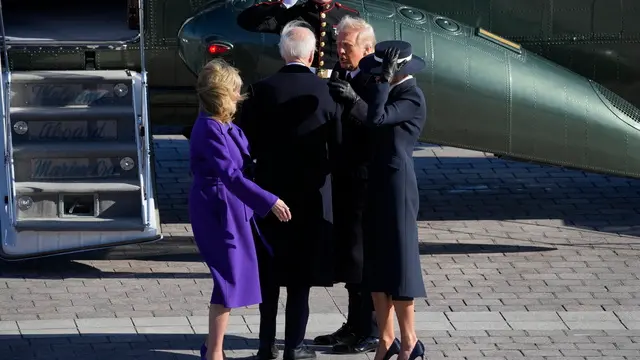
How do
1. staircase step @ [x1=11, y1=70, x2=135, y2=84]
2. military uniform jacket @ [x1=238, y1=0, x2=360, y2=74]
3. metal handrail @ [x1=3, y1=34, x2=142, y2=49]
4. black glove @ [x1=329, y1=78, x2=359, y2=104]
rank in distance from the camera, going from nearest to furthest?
black glove @ [x1=329, y1=78, x2=359, y2=104] → military uniform jacket @ [x1=238, y1=0, x2=360, y2=74] → staircase step @ [x1=11, y1=70, x2=135, y2=84] → metal handrail @ [x1=3, y1=34, x2=142, y2=49]

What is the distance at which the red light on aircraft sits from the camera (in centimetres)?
1020

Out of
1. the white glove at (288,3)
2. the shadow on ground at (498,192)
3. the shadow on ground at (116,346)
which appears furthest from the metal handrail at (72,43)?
the shadow on ground at (116,346)

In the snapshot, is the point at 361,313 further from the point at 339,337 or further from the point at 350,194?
the point at 350,194

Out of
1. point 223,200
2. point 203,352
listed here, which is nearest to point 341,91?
point 223,200

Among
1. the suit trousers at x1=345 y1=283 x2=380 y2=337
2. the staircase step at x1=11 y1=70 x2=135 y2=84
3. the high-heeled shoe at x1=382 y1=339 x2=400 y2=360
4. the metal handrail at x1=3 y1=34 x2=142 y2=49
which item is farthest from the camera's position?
the metal handrail at x1=3 y1=34 x2=142 y2=49

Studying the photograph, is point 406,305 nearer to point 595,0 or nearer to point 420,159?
point 595,0

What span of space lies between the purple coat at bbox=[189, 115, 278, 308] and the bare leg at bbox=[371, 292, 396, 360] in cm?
71

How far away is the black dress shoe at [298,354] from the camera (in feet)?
25.4

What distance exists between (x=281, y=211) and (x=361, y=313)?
1134mm

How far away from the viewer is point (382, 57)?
7.31 metres

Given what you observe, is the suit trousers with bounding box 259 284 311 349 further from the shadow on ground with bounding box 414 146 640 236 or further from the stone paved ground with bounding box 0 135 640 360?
the shadow on ground with bounding box 414 146 640 236

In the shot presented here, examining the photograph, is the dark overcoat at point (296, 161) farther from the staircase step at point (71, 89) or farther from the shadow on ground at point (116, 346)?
the staircase step at point (71, 89)

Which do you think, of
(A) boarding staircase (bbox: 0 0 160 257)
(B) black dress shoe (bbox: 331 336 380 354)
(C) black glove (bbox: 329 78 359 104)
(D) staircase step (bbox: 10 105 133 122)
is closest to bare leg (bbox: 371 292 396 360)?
(B) black dress shoe (bbox: 331 336 380 354)

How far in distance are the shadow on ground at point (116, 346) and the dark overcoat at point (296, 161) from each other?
2.36ft
